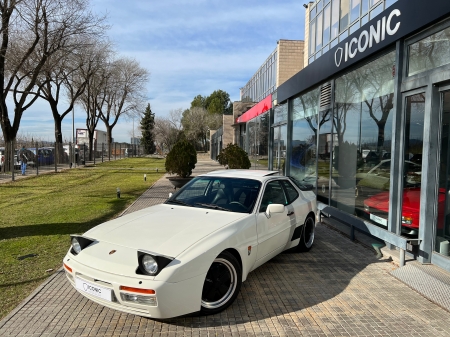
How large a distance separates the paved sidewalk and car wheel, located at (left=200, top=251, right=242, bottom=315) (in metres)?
0.13

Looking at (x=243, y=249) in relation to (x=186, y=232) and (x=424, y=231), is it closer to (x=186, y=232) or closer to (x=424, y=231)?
(x=186, y=232)

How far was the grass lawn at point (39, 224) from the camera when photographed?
4.46 metres

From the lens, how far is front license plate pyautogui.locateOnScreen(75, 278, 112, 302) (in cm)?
307

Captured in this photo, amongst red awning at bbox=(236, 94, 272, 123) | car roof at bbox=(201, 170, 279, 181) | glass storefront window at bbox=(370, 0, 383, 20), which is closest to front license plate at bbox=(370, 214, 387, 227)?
car roof at bbox=(201, 170, 279, 181)

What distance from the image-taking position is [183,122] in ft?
221

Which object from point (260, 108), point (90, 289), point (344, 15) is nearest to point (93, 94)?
point (260, 108)

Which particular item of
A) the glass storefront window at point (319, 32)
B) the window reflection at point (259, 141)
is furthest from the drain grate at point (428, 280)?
the window reflection at point (259, 141)

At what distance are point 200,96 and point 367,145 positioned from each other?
73.5m

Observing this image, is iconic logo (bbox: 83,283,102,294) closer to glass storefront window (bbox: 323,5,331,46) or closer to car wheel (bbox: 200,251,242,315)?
car wheel (bbox: 200,251,242,315)

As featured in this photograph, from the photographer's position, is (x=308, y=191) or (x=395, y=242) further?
(x=308, y=191)

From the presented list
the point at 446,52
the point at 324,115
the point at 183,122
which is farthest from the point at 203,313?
the point at 183,122

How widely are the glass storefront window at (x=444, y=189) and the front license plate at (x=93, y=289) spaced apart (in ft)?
14.1

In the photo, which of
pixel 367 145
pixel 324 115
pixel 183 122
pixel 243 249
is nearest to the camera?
pixel 243 249

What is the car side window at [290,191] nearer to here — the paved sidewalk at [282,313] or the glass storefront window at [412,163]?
the paved sidewalk at [282,313]
